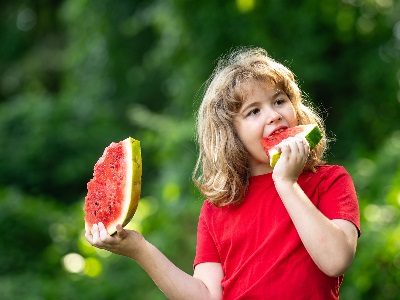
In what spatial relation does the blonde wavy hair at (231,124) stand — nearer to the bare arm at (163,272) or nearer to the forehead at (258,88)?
the forehead at (258,88)

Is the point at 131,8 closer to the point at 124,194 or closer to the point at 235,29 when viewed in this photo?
the point at 235,29

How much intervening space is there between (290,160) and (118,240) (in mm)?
678

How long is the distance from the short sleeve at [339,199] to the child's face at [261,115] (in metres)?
0.24

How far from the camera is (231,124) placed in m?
2.90

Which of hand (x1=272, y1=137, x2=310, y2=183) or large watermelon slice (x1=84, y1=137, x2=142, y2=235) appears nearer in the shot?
hand (x1=272, y1=137, x2=310, y2=183)

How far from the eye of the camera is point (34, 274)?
8.59m

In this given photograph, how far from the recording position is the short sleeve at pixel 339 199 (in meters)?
2.60

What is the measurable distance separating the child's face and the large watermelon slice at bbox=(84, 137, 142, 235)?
406 millimetres

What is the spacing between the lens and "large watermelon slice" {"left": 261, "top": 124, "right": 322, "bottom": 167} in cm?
263

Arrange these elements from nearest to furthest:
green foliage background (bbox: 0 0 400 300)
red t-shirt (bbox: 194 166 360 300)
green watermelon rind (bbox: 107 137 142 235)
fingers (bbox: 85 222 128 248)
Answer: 1. red t-shirt (bbox: 194 166 360 300)
2. fingers (bbox: 85 222 128 248)
3. green watermelon rind (bbox: 107 137 142 235)
4. green foliage background (bbox: 0 0 400 300)

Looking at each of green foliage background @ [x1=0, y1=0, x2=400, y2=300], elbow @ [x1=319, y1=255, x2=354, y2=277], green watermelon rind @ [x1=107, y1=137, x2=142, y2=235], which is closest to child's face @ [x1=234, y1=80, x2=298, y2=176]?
green watermelon rind @ [x1=107, y1=137, x2=142, y2=235]

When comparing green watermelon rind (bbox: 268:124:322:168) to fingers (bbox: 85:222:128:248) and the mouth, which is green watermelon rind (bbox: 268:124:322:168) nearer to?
the mouth

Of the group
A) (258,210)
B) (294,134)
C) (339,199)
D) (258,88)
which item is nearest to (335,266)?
(339,199)

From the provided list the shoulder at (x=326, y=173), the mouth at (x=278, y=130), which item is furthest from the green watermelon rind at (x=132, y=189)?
the shoulder at (x=326, y=173)
